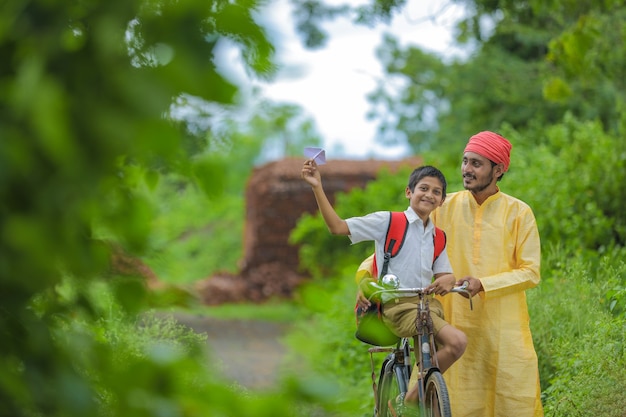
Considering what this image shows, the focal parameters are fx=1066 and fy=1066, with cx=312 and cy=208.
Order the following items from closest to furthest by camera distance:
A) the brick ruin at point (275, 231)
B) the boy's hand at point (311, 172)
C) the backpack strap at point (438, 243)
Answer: the boy's hand at point (311, 172)
the backpack strap at point (438, 243)
the brick ruin at point (275, 231)

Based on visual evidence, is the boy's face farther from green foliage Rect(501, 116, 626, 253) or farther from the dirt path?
the dirt path

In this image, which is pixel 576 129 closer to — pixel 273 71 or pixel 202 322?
pixel 202 322

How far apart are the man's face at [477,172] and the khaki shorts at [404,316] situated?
658 mm

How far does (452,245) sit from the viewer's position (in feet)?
17.6

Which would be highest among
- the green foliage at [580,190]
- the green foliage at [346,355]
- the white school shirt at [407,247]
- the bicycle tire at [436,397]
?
the green foliage at [580,190]

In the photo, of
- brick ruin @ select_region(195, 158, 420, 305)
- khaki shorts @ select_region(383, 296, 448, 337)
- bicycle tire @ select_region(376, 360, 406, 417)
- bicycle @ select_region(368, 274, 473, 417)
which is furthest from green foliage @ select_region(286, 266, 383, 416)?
brick ruin @ select_region(195, 158, 420, 305)

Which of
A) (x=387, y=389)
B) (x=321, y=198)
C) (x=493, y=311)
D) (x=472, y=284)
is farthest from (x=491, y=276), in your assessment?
(x=321, y=198)

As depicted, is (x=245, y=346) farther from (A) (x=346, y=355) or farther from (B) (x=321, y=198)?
(B) (x=321, y=198)

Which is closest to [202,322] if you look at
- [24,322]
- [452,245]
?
[452,245]

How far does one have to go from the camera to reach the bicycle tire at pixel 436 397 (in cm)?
456

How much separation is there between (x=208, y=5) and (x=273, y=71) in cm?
15

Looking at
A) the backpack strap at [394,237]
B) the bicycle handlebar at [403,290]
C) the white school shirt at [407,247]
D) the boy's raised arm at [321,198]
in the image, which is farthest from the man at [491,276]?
the boy's raised arm at [321,198]

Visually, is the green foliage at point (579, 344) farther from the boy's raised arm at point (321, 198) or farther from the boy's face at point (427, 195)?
the boy's raised arm at point (321, 198)

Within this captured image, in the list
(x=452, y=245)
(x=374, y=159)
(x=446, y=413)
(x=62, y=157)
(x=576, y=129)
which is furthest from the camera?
(x=374, y=159)
